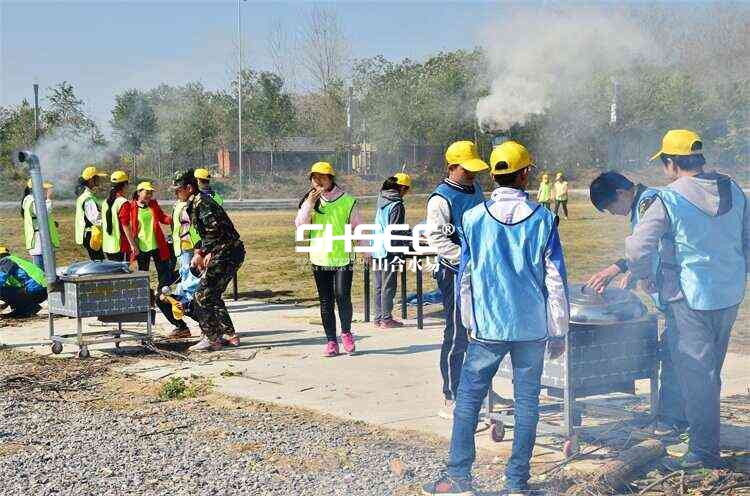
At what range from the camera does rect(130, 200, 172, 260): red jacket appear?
10352 millimetres

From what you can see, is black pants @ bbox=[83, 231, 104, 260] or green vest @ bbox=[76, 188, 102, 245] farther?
black pants @ bbox=[83, 231, 104, 260]

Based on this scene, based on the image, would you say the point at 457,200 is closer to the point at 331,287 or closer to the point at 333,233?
the point at 333,233

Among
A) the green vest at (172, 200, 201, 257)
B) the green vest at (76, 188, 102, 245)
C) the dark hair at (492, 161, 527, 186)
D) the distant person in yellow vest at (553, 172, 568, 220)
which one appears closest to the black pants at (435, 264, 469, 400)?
the dark hair at (492, 161, 527, 186)

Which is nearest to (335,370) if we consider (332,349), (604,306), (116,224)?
(332,349)

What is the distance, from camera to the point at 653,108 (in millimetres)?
10766

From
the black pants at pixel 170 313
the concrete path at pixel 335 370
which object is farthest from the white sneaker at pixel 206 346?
the black pants at pixel 170 313

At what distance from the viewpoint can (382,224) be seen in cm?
1012

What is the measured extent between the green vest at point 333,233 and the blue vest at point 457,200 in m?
2.18

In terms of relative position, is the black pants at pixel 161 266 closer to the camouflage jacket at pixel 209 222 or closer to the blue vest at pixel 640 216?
the camouflage jacket at pixel 209 222

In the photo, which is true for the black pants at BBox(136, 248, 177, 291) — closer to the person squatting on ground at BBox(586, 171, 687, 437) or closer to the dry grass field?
the dry grass field

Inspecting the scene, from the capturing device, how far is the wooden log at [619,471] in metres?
4.54

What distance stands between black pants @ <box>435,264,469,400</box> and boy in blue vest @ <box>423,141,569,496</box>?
1357 millimetres

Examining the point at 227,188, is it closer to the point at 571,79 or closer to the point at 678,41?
the point at 571,79

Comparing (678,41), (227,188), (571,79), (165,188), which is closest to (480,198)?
(678,41)
